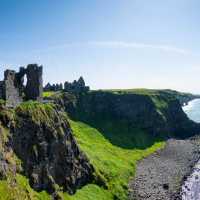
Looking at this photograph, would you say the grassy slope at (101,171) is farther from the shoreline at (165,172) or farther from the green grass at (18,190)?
the shoreline at (165,172)

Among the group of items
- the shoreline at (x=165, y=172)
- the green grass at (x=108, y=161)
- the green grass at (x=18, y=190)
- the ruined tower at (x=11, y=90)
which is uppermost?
the ruined tower at (x=11, y=90)

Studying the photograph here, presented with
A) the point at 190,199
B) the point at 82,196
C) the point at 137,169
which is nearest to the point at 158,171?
the point at 137,169

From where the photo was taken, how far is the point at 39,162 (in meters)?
84.3

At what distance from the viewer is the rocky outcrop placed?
81.7 m

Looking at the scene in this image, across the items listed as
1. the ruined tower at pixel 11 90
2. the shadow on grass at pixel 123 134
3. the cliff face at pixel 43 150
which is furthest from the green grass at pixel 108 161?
the ruined tower at pixel 11 90

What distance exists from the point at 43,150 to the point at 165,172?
58.3 meters

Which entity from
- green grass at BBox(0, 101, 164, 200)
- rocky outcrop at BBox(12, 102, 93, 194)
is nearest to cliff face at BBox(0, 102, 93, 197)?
rocky outcrop at BBox(12, 102, 93, 194)

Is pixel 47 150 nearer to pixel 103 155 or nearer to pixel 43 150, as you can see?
pixel 43 150

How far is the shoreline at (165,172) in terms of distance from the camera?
108 meters

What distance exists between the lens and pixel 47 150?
88.8 metres

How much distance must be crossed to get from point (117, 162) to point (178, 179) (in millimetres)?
20003

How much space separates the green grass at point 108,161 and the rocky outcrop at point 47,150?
15.7ft

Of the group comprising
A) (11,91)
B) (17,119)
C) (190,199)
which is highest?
(11,91)

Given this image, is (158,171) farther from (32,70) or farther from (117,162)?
(32,70)
